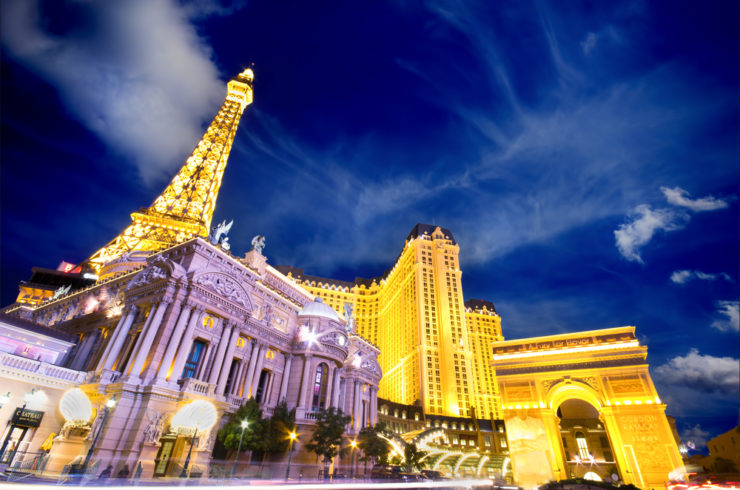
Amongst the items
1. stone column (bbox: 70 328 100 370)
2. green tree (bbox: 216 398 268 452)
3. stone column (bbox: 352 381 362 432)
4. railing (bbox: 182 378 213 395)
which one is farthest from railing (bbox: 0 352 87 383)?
stone column (bbox: 352 381 362 432)

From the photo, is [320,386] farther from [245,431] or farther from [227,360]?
[245,431]

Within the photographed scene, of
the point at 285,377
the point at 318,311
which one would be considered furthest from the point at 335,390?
the point at 318,311

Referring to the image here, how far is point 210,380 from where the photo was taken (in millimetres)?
34312

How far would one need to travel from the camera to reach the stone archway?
50906mm

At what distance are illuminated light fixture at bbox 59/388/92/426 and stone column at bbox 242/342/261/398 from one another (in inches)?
580

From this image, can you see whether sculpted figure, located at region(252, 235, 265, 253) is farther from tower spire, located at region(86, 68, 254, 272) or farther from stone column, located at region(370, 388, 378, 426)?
stone column, located at region(370, 388, 378, 426)

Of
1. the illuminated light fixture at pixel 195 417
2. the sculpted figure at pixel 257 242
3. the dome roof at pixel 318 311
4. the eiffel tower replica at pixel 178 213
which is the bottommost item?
the illuminated light fixture at pixel 195 417

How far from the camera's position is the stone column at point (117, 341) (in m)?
31.8

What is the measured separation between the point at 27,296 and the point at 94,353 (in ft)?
229

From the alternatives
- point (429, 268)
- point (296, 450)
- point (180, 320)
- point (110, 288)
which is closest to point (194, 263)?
point (180, 320)

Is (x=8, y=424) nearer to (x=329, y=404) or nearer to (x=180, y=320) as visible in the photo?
(x=180, y=320)

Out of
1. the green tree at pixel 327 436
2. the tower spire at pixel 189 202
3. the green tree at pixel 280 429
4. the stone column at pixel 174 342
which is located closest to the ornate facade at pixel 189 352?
the stone column at pixel 174 342

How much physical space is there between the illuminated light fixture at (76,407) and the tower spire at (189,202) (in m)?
31.1

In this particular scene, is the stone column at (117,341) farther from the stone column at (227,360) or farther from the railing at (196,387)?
the stone column at (227,360)
